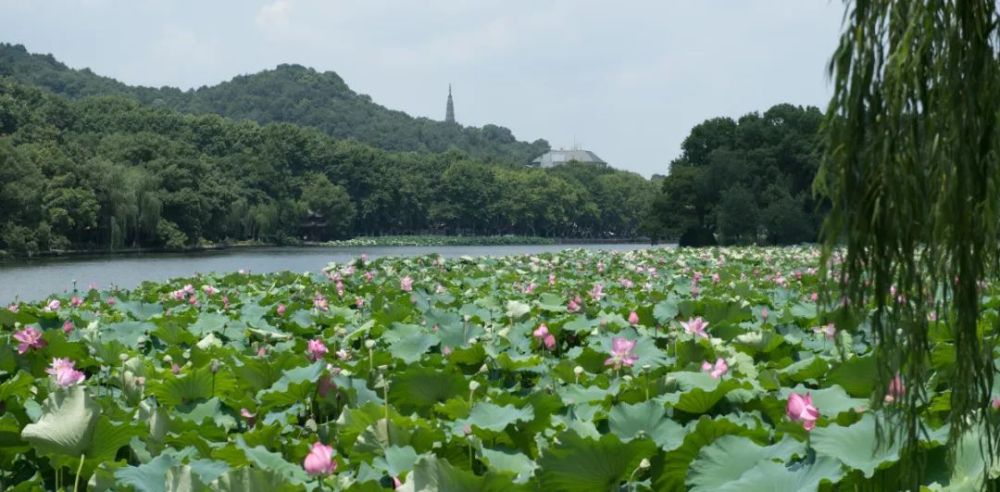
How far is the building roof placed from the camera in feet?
586

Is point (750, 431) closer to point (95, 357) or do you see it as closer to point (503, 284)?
point (95, 357)

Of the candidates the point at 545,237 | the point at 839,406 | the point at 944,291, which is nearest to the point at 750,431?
the point at 839,406

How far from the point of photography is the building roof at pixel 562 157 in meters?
179

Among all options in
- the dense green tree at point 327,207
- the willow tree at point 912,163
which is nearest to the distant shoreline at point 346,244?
the dense green tree at point 327,207

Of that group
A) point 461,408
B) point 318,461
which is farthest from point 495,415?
point 318,461

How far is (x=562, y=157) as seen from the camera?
18338 cm

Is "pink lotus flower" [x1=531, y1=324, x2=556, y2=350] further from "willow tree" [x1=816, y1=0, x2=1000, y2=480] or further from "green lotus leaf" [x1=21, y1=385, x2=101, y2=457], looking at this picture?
"willow tree" [x1=816, y1=0, x2=1000, y2=480]

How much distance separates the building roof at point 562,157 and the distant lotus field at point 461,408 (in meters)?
172

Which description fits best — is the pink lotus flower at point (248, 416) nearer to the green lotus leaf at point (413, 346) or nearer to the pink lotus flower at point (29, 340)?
the green lotus leaf at point (413, 346)

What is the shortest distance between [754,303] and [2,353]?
478cm

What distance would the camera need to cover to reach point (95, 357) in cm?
432

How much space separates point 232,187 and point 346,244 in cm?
1411

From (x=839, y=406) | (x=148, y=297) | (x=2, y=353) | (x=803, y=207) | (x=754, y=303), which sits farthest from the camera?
(x=803, y=207)

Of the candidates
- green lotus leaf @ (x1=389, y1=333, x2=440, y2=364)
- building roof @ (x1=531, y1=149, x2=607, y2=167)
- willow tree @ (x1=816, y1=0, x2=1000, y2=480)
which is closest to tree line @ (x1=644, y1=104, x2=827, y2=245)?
green lotus leaf @ (x1=389, y1=333, x2=440, y2=364)
